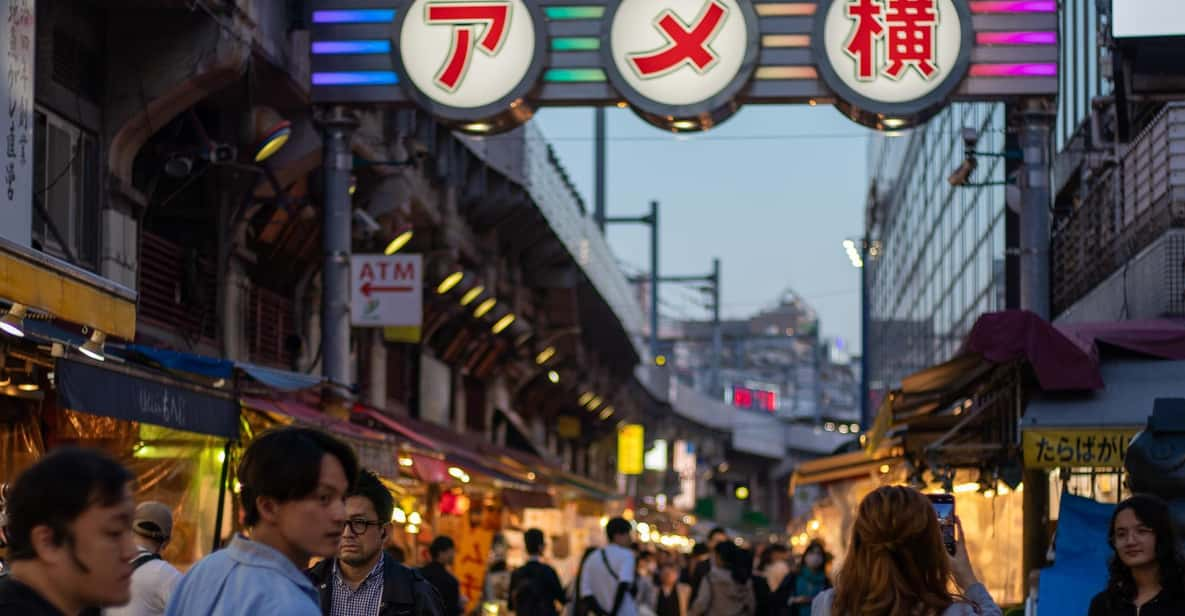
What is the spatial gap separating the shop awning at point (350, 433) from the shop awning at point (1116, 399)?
5.45 m

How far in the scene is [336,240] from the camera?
73.5 ft

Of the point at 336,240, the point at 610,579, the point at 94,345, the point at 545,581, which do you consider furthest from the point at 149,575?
the point at 336,240

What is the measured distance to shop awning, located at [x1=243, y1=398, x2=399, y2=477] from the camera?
1677cm

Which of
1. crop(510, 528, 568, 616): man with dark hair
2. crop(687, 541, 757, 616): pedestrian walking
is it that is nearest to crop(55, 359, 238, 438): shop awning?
crop(510, 528, 568, 616): man with dark hair

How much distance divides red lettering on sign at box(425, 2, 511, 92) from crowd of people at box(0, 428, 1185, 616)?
1354cm

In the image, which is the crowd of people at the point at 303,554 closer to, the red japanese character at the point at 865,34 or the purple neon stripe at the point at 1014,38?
the red japanese character at the point at 865,34

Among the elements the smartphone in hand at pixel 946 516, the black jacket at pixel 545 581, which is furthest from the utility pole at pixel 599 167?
the smartphone in hand at pixel 946 516

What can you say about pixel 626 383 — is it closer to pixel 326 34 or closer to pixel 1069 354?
pixel 326 34

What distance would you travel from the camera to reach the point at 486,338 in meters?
41.7

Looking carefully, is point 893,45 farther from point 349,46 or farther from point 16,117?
point 16,117

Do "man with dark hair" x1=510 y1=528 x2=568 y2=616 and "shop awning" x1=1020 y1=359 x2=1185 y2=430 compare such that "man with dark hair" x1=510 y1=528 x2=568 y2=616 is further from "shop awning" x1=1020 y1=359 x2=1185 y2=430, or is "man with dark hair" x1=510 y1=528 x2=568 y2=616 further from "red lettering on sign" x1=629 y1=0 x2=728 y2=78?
"red lettering on sign" x1=629 y1=0 x2=728 y2=78

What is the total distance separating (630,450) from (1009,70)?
44995 millimetres

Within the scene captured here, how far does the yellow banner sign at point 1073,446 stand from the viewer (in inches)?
543

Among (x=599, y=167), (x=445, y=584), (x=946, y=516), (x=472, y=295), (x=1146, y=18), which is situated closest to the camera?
(x=946, y=516)
